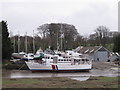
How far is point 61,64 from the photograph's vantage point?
1741 inches

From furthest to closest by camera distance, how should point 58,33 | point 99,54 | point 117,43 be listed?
point 58,33 < point 117,43 < point 99,54

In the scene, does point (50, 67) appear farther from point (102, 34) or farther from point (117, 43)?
point (102, 34)

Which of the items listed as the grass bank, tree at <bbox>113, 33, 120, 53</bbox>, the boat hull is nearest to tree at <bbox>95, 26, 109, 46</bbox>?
tree at <bbox>113, 33, 120, 53</bbox>

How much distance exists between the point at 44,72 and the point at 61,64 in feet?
10.8

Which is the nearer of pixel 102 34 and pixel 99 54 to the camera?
pixel 99 54

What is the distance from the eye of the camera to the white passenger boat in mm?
43875

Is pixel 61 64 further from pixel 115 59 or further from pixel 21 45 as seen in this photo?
pixel 21 45

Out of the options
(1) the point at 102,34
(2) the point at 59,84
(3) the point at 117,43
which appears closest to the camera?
(2) the point at 59,84

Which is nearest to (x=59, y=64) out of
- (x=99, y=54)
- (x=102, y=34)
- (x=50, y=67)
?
(x=50, y=67)

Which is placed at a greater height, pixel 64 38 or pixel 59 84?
pixel 64 38

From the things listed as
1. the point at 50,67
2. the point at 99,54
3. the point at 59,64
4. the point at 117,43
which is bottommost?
the point at 50,67

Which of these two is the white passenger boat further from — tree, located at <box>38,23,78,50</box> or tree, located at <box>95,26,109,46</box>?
tree, located at <box>95,26,109,46</box>

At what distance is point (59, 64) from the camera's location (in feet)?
145

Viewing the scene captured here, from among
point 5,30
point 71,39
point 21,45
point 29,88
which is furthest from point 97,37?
point 29,88
